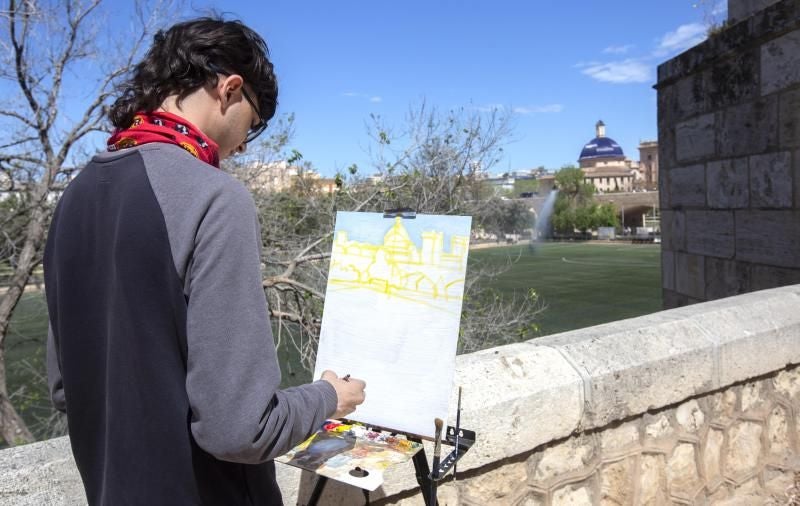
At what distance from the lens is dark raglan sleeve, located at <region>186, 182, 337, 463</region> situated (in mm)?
907

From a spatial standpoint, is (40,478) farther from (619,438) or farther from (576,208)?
(576,208)

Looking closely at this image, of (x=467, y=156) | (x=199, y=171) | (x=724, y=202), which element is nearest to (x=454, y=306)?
(x=199, y=171)

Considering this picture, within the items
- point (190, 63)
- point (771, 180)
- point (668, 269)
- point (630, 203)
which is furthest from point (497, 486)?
point (630, 203)

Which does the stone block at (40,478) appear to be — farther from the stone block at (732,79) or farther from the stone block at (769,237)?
the stone block at (732,79)

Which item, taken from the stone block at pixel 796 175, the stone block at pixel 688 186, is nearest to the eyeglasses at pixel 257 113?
the stone block at pixel 796 175

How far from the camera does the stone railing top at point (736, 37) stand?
13.0 feet

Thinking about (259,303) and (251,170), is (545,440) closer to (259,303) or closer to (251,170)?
(259,303)

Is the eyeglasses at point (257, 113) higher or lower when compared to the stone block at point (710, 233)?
higher

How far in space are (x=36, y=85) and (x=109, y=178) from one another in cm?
883

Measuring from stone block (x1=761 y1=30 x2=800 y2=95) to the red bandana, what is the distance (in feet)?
13.8

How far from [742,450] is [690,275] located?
121 inches

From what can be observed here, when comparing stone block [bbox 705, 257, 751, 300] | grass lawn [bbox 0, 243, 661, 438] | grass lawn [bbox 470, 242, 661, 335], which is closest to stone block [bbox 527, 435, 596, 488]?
stone block [bbox 705, 257, 751, 300]

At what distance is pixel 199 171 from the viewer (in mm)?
957

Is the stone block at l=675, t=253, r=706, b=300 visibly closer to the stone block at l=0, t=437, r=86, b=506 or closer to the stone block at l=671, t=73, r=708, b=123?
the stone block at l=671, t=73, r=708, b=123
